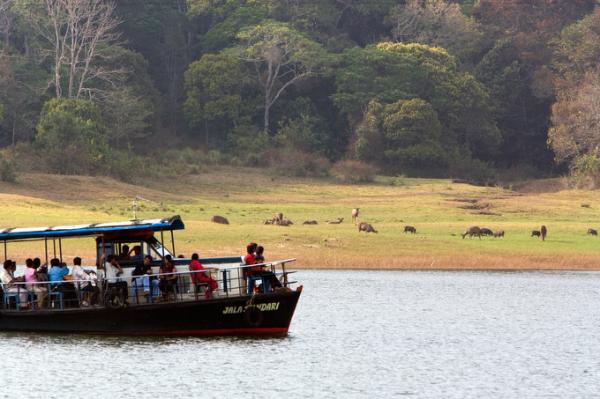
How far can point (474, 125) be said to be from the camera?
102062mm

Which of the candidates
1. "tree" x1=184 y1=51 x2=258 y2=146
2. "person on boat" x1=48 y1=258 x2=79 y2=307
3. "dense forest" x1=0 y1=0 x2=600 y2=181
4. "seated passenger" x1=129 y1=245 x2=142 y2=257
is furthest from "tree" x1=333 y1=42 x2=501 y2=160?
"person on boat" x1=48 y1=258 x2=79 y2=307

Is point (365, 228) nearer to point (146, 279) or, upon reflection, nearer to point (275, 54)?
point (146, 279)

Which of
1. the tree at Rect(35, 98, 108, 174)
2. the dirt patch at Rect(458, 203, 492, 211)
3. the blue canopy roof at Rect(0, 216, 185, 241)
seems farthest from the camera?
the tree at Rect(35, 98, 108, 174)

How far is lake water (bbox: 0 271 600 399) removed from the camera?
29578mm

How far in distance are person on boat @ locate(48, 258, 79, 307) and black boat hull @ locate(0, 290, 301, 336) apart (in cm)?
75

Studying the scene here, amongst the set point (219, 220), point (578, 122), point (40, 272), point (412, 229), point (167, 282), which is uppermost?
point (578, 122)

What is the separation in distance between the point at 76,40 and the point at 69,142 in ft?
44.1

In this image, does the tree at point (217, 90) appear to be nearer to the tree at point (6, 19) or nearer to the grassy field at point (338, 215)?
the grassy field at point (338, 215)

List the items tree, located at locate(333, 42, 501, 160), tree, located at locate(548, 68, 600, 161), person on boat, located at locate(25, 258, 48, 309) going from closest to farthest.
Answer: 1. person on boat, located at locate(25, 258, 48, 309)
2. tree, located at locate(548, 68, 600, 161)
3. tree, located at locate(333, 42, 501, 160)

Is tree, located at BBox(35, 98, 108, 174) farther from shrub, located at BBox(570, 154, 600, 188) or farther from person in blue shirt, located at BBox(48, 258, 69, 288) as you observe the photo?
person in blue shirt, located at BBox(48, 258, 69, 288)

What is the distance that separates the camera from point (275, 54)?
97.8 m

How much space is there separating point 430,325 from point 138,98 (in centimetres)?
5630

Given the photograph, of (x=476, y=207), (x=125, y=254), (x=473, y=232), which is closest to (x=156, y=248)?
(x=125, y=254)

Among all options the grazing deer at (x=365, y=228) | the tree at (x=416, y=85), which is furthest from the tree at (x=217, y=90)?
the grazing deer at (x=365, y=228)
